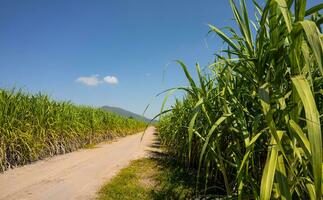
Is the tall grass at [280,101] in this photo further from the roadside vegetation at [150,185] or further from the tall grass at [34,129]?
the tall grass at [34,129]

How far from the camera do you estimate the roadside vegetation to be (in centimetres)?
438

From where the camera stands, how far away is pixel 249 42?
1878 mm

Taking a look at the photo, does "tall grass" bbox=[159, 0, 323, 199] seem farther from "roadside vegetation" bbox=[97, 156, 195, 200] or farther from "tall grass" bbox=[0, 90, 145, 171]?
"tall grass" bbox=[0, 90, 145, 171]

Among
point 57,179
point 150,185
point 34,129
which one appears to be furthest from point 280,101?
point 34,129

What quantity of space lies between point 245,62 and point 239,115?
336 millimetres

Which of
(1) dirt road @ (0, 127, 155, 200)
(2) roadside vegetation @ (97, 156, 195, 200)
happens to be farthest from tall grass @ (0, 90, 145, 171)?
(2) roadside vegetation @ (97, 156, 195, 200)

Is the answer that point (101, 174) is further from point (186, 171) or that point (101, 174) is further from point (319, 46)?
point (319, 46)

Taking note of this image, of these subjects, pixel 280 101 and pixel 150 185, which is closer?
pixel 280 101

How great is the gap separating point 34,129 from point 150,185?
4.36 m

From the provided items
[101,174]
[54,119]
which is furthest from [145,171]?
[54,119]

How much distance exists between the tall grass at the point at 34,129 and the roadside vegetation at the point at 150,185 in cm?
261

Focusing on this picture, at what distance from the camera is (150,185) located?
5.20m

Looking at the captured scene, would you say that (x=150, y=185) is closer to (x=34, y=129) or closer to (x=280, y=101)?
(x=280, y=101)

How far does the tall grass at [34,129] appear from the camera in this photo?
693 cm
